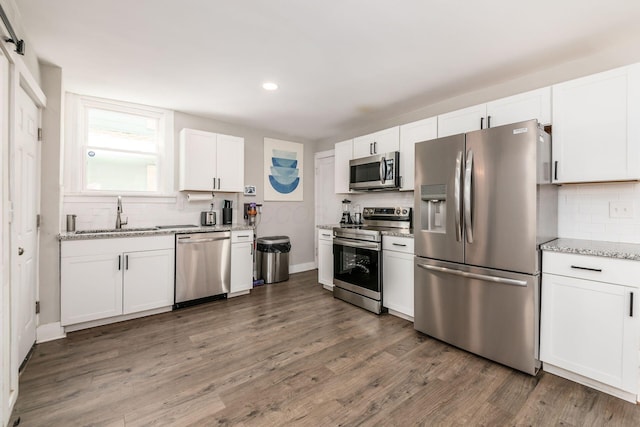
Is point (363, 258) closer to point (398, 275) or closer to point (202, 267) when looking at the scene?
point (398, 275)

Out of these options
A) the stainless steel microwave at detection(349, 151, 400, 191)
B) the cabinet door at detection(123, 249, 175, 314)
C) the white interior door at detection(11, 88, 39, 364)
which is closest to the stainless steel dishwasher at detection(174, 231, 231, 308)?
the cabinet door at detection(123, 249, 175, 314)

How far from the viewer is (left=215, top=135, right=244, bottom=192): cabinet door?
13.2ft

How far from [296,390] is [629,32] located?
3535mm

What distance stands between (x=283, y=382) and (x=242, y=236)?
229 centimetres

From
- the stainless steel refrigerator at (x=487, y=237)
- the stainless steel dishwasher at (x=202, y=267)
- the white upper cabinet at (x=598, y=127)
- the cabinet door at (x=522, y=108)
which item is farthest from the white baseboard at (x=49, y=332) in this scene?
the white upper cabinet at (x=598, y=127)

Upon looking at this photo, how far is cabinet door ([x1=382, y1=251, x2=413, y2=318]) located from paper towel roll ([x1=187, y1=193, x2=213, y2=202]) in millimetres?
2605

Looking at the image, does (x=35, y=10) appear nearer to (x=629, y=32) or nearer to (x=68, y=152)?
(x=68, y=152)

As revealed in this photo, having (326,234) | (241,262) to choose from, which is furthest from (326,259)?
(241,262)

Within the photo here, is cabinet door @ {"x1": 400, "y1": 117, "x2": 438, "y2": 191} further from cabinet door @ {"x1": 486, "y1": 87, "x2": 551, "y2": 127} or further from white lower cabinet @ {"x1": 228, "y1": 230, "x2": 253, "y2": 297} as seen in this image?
white lower cabinet @ {"x1": 228, "y1": 230, "x2": 253, "y2": 297}

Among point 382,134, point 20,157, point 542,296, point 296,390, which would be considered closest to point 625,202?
point 542,296

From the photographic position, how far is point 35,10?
191 centimetres

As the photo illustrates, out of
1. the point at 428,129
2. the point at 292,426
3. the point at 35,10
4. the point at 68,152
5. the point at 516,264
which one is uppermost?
the point at 35,10

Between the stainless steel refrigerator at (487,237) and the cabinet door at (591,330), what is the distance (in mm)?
93

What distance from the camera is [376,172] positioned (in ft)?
12.2
